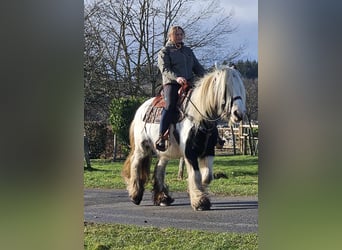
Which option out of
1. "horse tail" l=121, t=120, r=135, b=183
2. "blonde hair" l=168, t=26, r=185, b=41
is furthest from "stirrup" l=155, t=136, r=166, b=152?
"blonde hair" l=168, t=26, r=185, b=41

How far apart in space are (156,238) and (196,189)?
547 mm

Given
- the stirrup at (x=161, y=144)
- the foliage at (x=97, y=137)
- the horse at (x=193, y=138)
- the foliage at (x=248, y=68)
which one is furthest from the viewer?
the foliage at (x=97, y=137)

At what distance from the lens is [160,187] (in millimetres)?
4348

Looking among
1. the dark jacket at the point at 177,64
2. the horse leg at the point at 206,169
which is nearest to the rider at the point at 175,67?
the dark jacket at the point at 177,64

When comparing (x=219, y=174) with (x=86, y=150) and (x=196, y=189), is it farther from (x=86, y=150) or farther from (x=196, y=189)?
(x=86, y=150)

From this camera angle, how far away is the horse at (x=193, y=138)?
4.11 m

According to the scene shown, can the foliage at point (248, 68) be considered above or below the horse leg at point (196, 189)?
above

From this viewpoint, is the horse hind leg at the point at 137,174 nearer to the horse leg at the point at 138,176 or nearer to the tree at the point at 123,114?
the horse leg at the point at 138,176

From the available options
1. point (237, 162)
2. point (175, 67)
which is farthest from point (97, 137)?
point (237, 162)

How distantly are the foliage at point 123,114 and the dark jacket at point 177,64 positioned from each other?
34cm

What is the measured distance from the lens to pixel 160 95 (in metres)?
4.31
